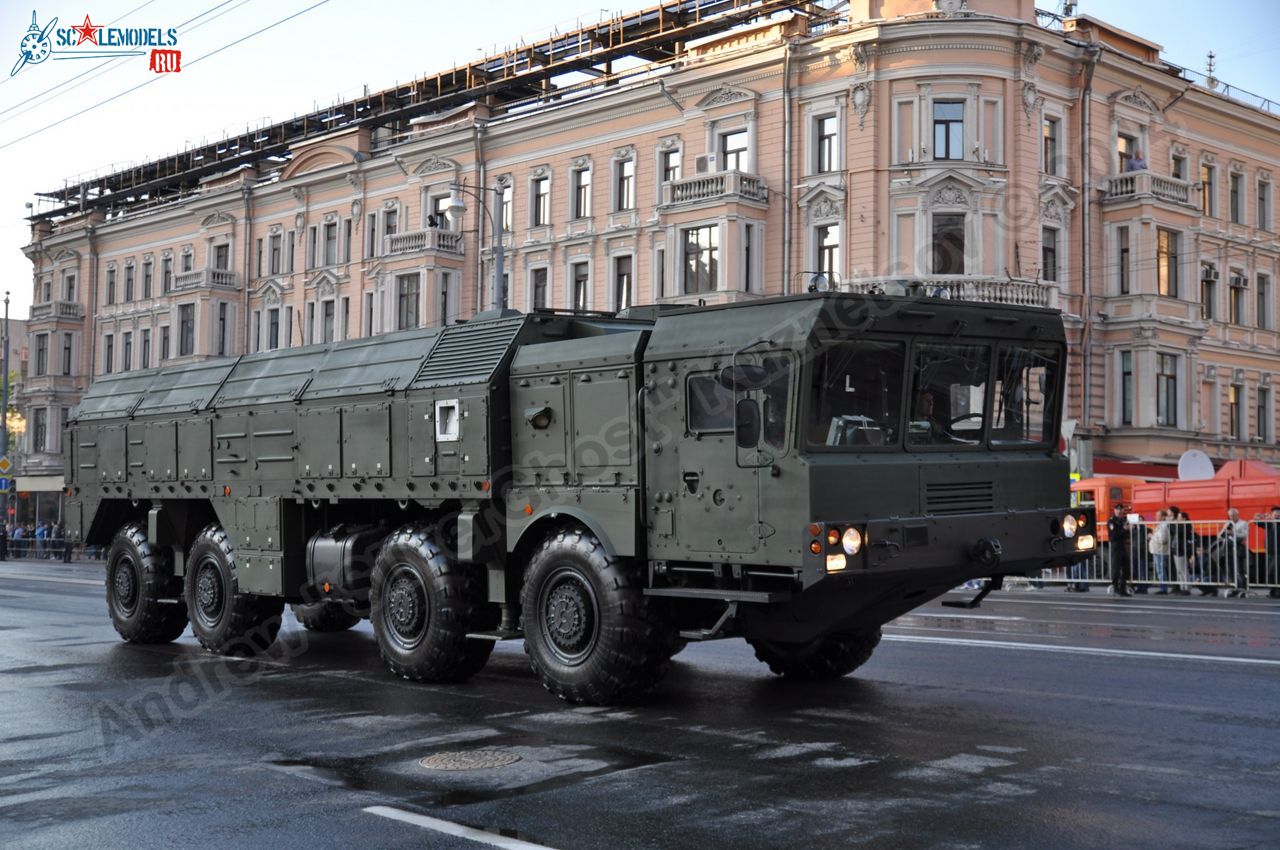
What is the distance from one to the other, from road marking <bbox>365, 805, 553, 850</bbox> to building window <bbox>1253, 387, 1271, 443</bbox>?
45700 millimetres

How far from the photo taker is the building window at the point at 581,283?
152ft

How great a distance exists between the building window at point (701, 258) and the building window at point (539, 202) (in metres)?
7.43

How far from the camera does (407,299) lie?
165 ft

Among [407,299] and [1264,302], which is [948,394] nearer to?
[407,299]

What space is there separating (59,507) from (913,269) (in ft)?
138

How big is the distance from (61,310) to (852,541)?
220 ft

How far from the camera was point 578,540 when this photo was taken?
10.3 m

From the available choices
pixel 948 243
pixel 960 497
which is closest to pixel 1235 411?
pixel 948 243

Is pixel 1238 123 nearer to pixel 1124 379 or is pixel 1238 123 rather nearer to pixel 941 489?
pixel 1124 379

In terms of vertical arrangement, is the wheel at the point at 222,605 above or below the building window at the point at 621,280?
below

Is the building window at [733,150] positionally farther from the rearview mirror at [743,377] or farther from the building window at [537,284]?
the rearview mirror at [743,377]

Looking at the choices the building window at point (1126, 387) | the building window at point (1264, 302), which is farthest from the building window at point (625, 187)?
the building window at point (1264, 302)

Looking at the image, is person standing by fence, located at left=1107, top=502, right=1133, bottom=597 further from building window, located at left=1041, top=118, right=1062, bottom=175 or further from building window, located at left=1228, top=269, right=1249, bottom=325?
building window, located at left=1228, top=269, right=1249, bottom=325

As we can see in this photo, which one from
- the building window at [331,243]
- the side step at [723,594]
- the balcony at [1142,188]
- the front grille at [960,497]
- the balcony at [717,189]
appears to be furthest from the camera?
the building window at [331,243]
